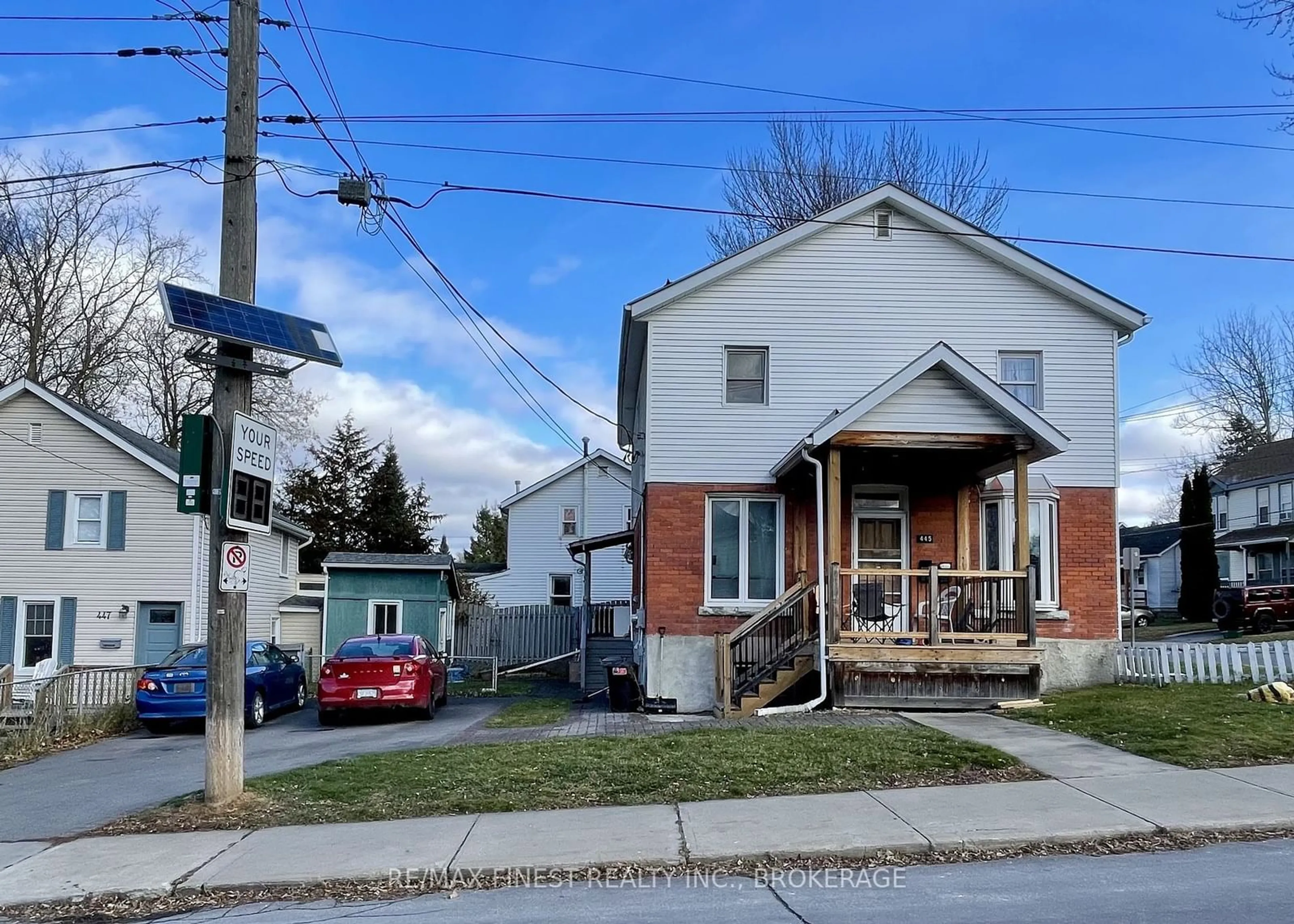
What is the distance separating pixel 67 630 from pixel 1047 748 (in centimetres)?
2265

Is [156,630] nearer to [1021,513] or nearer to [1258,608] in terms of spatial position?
[1021,513]

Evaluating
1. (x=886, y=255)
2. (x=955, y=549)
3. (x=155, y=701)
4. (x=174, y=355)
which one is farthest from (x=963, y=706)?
(x=174, y=355)

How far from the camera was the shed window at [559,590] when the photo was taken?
140 feet

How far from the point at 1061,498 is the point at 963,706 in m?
4.54

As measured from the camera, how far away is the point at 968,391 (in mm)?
16000

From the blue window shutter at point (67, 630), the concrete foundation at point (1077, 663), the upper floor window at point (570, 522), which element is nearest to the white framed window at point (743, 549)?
the concrete foundation at point (1077, 663)

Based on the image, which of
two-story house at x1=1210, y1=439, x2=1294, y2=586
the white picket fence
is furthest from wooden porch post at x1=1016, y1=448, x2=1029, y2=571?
two-story house at x1=1210, y1=439, x2=1294, y2=586

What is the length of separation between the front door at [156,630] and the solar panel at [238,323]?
58.5ft

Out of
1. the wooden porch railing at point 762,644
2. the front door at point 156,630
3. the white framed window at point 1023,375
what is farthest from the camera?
the front door at point 156,630

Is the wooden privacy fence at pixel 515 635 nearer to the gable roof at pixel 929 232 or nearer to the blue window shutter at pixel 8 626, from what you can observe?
the blue window shutter at pixel 8 626

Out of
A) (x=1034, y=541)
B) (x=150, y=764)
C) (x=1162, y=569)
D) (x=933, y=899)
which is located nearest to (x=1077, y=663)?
(x=1034, y=541)

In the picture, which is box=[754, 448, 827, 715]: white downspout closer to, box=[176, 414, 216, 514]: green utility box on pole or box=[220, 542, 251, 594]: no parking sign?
box=[220, 542, 251, 594]: no parking sign

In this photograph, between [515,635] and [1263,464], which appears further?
[1263,464]

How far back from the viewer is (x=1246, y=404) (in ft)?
177
